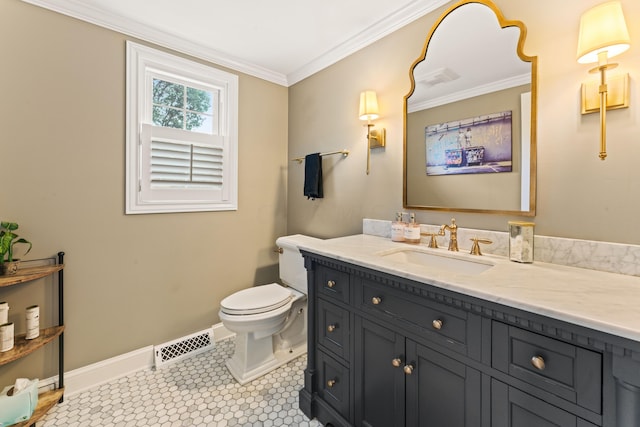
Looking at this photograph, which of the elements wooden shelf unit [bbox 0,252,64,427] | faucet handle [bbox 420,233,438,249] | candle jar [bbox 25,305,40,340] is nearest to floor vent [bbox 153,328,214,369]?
wooden shelf unit [bbox 0,252,64,427]

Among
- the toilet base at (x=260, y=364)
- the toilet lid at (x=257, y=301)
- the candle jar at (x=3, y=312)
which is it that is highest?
the candle jar at (x=3, y=312)

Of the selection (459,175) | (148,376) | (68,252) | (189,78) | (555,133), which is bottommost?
(148,376)

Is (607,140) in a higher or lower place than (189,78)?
lower

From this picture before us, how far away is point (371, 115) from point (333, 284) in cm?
115

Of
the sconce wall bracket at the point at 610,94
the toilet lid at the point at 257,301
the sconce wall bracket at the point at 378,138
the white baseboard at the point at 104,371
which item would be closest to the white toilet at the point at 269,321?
the toilet lid at the point at 257,301

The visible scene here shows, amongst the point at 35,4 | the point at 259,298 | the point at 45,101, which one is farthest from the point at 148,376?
the point at 35,4

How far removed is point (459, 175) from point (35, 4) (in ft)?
8.43

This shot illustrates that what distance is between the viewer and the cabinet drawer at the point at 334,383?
1.40 meters

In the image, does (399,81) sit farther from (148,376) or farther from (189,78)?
(148,376)

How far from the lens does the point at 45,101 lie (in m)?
1.67

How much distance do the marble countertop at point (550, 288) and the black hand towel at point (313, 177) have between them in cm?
104

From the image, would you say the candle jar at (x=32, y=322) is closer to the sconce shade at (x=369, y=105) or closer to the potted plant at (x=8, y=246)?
the potted plant at (x=8, y=246)

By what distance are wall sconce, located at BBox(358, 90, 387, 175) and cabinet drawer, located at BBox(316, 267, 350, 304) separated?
905 mm

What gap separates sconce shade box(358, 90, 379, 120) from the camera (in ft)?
6.26
